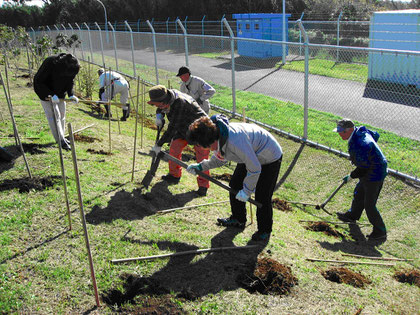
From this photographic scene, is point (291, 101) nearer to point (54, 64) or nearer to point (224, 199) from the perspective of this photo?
point (224, 199)

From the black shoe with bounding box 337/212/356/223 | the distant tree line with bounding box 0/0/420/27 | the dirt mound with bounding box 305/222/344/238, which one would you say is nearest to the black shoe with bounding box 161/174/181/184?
the dirt mound with bounding box 305/222/344/238

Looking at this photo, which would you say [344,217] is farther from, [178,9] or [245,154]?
[178,9]

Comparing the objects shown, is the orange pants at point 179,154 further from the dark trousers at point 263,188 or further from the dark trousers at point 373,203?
the dark trousers at point 373,203

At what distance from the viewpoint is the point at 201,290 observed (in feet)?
12.2

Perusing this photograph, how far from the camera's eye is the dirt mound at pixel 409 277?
4.30 m

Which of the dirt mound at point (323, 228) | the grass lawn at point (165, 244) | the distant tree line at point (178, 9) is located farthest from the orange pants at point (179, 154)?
the distant tree line at point (178, 9)

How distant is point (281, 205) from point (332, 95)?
4973 mm

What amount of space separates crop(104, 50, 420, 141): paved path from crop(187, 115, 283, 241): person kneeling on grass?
4.80m

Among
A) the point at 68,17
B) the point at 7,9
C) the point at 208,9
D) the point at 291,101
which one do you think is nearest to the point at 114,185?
the point at 291,101

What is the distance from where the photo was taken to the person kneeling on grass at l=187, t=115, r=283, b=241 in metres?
3.66

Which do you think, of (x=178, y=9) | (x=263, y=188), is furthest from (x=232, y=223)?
(x=178, y=9)

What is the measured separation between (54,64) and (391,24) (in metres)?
11.1

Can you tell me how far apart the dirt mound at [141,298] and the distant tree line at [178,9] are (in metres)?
20.9

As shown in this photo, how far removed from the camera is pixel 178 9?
3303 cm
